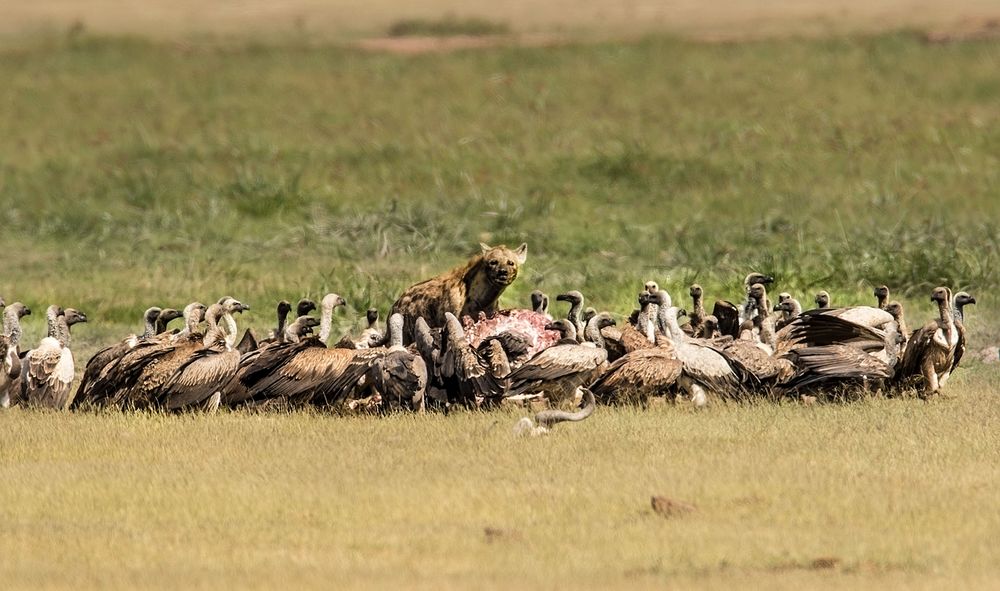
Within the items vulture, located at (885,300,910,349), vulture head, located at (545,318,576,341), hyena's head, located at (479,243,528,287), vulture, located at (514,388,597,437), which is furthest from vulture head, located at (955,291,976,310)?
vulture, located at (514,388,597,437)

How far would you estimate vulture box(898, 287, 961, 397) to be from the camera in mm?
14203

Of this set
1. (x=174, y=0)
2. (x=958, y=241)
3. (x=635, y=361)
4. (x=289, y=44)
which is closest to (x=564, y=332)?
(x=635, y=361)

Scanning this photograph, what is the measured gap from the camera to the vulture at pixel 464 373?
1367cm

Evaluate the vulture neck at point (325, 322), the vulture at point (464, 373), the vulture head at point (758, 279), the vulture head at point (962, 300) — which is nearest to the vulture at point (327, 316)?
the vulture neck at point (325, 322)

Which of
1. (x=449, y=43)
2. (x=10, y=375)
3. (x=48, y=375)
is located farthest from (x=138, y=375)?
(x=449, y=43)

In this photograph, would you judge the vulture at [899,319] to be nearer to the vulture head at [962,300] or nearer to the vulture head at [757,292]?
the vulture head at [962,300]

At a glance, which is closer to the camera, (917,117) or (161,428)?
(161,428)

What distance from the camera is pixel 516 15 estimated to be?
172ft

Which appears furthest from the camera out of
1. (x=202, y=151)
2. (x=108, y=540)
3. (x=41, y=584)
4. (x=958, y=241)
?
(x=202, y=151)

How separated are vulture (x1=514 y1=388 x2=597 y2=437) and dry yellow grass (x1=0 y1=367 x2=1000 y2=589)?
164mm

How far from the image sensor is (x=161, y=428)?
1293 cm

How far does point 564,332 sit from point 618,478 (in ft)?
13.4

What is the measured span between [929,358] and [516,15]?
1540 inches

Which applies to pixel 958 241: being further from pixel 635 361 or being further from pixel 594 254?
pixel 635 361
